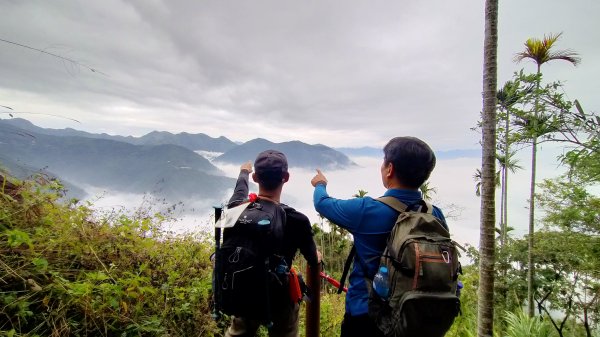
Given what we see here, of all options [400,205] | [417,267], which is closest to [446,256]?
[417,267]

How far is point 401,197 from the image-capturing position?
6.45 feet

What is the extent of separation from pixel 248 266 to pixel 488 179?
261 centimetres

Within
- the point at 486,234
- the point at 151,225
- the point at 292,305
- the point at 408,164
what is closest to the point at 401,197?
the point at 408,164

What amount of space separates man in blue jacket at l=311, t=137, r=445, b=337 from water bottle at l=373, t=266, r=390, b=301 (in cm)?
11

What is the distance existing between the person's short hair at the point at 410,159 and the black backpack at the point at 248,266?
921 mm

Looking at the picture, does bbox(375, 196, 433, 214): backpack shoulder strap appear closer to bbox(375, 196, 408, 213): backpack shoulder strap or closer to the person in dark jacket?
bbox(375, 196, 408, 213): backpack shoulder strap

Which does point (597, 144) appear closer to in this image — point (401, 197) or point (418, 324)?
point (401, 197)

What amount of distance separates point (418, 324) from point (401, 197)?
2.42ft

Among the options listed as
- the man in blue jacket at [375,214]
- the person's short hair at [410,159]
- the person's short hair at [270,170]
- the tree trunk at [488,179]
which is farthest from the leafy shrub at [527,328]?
the person's short hair at [270,170]

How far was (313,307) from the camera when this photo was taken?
2.38 metres

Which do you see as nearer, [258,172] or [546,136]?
[258,172]

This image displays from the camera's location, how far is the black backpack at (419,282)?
1.61 metres

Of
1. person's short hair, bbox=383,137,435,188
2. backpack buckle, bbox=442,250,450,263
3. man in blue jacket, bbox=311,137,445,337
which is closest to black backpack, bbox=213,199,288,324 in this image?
man in blue jacket, bbox=311,137,445,337

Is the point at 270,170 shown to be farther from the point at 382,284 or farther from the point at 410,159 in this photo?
the point at 382,284
